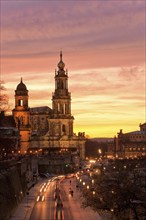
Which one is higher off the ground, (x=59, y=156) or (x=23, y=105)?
(x=23, y=105)

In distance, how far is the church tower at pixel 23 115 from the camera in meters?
155

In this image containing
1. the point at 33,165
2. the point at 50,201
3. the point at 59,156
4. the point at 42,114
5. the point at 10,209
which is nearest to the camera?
the point at 10,209

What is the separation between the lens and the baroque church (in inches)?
6147

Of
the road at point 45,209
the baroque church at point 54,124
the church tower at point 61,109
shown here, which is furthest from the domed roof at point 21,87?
the road at point 45,209

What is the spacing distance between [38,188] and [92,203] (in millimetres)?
28421

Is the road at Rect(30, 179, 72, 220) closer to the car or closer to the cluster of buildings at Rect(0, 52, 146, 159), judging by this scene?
the car

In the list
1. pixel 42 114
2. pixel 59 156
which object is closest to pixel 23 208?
pixel 59 156

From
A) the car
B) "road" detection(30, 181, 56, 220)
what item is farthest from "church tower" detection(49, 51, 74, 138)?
the car

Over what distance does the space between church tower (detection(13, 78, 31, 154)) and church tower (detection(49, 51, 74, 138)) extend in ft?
27.1

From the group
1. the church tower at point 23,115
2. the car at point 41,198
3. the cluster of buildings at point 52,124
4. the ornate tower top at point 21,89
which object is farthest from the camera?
the ornate tower top at point 21,89

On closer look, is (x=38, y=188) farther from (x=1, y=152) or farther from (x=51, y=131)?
(x=51, y=131)

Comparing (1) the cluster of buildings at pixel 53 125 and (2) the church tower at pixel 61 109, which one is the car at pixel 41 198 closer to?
(1) the cluster of buildings at pixel 53 125

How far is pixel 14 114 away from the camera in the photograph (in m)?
156

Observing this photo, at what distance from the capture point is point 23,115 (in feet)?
515
